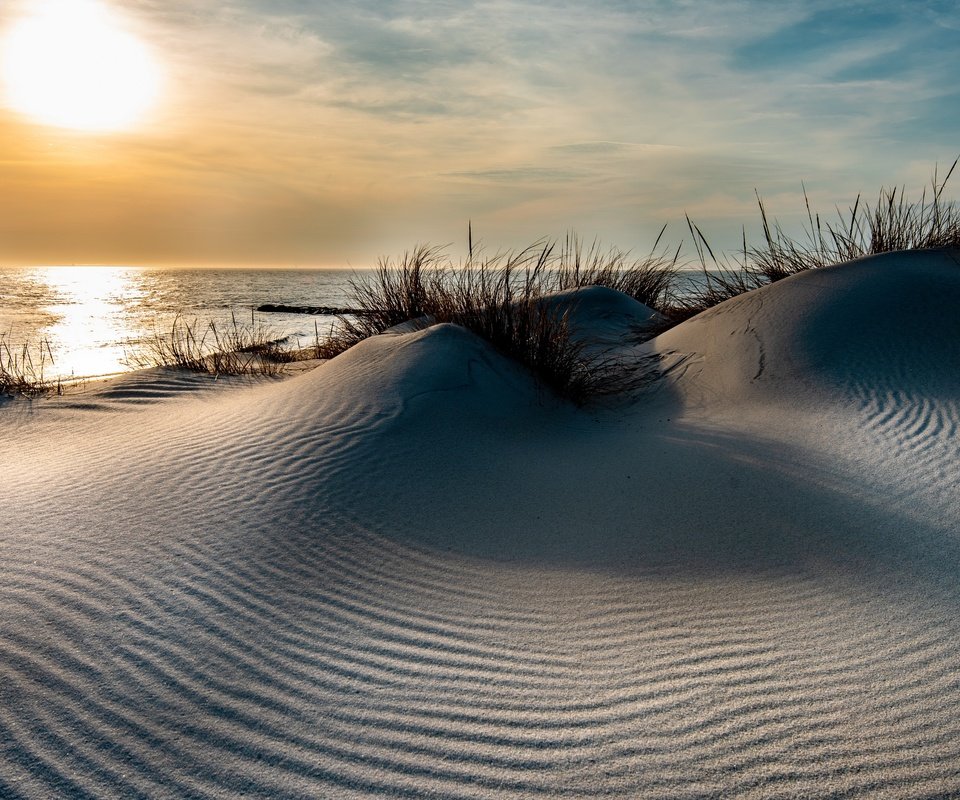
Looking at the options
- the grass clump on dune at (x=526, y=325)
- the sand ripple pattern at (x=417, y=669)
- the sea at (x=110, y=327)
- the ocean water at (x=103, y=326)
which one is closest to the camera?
the sand ripple pattern at (x=417, y=669)

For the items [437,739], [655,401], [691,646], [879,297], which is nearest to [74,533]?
[437,739]

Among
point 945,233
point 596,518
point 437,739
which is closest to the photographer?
point 437,739

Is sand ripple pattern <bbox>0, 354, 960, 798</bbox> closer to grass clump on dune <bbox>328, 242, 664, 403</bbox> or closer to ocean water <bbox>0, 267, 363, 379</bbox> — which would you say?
grass clump on dune <bbox>328, 242, 664, 403</bbox>

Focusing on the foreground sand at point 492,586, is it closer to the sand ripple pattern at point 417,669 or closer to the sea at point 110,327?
the sand ripple pattern at point 417,669

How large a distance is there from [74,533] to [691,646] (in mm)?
2831

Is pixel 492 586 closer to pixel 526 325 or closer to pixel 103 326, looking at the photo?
pixel 526 325

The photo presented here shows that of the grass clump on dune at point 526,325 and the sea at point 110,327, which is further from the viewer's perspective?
the sea at point 110,327

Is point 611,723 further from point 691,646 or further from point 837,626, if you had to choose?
point 837,626

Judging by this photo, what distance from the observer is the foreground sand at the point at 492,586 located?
2.04 meters

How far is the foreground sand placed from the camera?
2.04m

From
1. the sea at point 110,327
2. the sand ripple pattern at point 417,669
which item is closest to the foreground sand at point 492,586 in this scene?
the sand ripple pattern at point 417,669

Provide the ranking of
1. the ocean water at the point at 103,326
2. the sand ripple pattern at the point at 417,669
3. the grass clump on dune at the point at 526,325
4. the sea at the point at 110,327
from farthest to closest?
1. the ocean water at the point at 103,326
2. the sea at the point at 110,327
3. the grass clump on dune at the point at 526,325
4. the sand ripple pattern at the point at 417,669

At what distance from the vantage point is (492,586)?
3.09 m

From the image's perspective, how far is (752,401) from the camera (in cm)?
536
